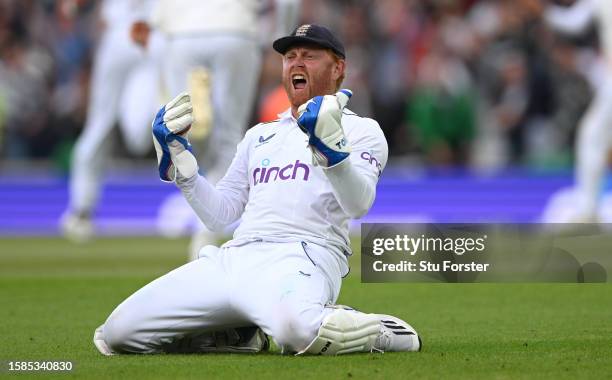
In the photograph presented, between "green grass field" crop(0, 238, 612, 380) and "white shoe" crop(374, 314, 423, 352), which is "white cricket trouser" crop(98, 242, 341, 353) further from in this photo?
"white shoe" crop(374, 314, 423, 352)

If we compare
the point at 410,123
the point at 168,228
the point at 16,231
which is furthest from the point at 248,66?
the point at 410,123

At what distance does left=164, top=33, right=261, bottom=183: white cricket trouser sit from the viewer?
10594 mm

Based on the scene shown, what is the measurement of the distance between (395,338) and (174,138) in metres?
1.23

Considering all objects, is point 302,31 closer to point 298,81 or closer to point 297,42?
point 297,42

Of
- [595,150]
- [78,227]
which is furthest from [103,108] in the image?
[595,150]

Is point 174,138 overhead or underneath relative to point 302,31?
A: underneath

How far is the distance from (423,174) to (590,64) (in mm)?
2924

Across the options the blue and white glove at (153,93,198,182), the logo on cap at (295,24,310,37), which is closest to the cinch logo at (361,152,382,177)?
the logo on cap at (295,24,310,37)

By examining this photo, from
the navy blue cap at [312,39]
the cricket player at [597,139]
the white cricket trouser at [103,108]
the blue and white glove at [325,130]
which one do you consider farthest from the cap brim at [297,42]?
the white cricket trouser at [103,108]

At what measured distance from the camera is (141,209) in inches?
640

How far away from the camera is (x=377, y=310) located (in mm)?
7578

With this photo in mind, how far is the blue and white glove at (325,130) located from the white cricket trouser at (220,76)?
5.30 m

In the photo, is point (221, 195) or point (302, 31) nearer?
point (302, 31)

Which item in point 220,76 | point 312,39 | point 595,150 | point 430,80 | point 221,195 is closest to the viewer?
point 312,39
